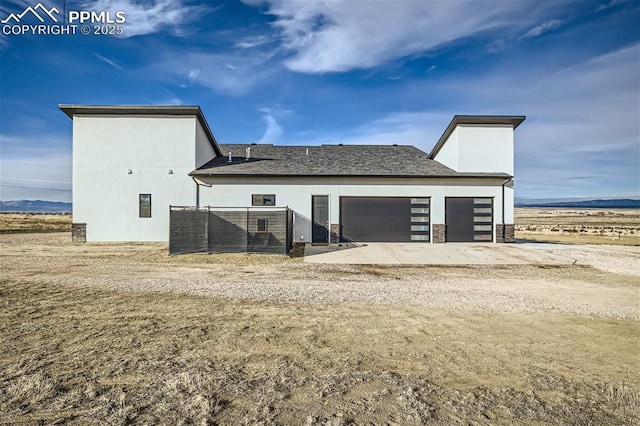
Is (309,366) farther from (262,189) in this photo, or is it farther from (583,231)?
(583,231)

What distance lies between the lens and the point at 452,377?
13.1 feet

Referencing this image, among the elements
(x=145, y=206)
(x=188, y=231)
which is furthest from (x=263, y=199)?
(x=145, y=206)

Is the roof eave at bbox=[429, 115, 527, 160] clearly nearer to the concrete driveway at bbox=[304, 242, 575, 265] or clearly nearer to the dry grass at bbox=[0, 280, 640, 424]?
the concrete driveway at bbox=[304, 242, 575, 265]

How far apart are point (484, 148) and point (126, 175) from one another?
19.4 meters

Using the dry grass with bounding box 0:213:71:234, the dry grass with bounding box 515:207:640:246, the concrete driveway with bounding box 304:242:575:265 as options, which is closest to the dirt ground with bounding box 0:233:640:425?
the concrete driveway with bounding box 304:242:575:265

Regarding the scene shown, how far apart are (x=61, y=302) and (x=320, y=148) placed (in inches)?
783

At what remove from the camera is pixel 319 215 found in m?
19.2

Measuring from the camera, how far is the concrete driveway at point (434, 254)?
1384cm

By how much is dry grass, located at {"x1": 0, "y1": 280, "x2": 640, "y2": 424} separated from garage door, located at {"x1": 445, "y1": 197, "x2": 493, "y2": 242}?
13.2 m

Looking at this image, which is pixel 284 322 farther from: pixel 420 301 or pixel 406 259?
pixel 406 259

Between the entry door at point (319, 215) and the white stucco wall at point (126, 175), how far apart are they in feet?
21.1

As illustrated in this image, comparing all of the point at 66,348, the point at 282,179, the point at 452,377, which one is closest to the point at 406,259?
the point at 282,179

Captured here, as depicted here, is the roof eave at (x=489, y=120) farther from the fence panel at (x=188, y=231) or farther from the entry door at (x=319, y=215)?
the fence panel at (x=188, y=231)

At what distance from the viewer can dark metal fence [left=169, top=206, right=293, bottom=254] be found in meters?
14.5
